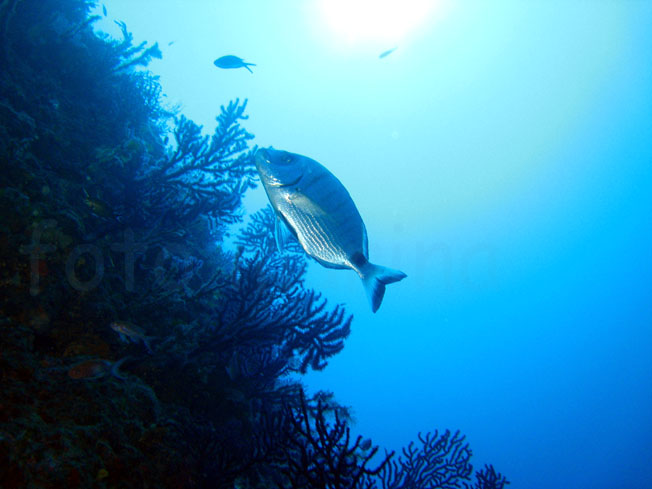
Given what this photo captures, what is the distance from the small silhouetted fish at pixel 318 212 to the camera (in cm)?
145

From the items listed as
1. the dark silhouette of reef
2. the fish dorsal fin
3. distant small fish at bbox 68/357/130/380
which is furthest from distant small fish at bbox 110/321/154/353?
the fish dorsal fin

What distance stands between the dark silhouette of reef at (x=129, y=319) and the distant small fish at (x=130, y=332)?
0.7 inches

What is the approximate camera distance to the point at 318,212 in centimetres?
145

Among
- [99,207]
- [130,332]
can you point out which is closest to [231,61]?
[99,207]

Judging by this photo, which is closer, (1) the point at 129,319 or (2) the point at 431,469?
(1) the point at 129,319

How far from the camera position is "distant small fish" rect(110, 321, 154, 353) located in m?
2.69

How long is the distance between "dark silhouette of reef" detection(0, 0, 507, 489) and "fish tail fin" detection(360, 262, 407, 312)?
0.93 meters

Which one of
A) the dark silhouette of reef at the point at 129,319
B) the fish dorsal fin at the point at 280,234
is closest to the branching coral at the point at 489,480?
the dark silhouette of reef at the point at 129,319

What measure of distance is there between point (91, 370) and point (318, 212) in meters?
2.11

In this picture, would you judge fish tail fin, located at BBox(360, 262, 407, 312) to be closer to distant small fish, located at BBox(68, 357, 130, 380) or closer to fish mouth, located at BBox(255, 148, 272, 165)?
fish mouth, located at BBox(255, 148, 272, 165)

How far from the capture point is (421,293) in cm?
8550

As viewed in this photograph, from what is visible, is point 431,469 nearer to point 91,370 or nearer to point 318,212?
point 91,370

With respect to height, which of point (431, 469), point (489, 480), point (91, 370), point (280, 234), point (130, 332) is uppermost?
point (489, 480)

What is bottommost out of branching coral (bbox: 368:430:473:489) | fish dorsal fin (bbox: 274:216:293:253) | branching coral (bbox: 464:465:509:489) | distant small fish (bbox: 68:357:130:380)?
distant small fish (bbox: 68:357:130:380)
